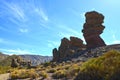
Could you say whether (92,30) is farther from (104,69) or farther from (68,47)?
(104,69)

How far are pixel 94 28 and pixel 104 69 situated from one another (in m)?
61.7

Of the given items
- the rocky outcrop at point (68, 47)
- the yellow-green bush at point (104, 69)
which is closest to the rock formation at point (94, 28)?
the rocky outcrop at point (68, 47)

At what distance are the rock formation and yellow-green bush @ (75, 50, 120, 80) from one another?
5906cm

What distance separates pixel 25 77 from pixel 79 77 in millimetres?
11949

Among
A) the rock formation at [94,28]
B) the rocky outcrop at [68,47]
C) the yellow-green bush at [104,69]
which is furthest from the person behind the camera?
the rocky outcrop at [68,47]

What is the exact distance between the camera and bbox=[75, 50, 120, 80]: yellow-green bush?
20.1m

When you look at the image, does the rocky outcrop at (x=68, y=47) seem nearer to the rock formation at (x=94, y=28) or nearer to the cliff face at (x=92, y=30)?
the cliff face at (x=92, y=30)

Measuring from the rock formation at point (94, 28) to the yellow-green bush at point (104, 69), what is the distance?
5906cm

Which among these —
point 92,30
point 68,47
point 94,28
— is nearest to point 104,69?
point 94,28

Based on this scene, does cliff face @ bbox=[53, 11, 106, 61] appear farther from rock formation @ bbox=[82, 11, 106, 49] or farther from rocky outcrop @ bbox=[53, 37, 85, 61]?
rocky outcrop @ bbox=[53, 37, 85, 61]

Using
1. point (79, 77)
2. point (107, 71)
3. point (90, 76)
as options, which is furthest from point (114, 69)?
point (79, 77)

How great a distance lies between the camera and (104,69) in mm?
21453

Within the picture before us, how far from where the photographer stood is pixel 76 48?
9206 cm

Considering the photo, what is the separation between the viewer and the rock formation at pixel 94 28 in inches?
3258
